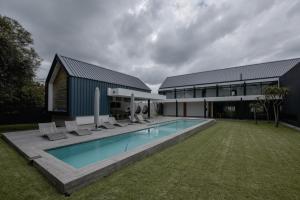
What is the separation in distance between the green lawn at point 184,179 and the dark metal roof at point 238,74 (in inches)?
761

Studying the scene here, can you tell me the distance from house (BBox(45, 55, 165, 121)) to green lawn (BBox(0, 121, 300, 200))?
7.26 m

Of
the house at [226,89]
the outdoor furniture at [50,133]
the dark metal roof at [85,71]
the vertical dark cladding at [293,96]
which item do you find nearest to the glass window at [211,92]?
the house at [226,89]

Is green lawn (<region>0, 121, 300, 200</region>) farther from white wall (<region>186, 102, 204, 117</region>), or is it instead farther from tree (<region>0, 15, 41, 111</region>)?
white wall (<region>186, 102, 204, 117</region>)

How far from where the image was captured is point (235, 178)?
151 inches

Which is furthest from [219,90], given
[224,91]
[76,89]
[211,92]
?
[76,89]

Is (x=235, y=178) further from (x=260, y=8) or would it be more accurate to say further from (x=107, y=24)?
(x=107, y=24)

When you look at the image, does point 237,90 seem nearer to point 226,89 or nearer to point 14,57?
point 226,89

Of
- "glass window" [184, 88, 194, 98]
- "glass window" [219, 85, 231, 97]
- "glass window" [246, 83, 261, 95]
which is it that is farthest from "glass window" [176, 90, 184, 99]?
"glass window" [246, 83, 261, 95]

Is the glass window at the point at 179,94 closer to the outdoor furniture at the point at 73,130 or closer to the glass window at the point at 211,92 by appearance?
the glass window at the point at 211,92

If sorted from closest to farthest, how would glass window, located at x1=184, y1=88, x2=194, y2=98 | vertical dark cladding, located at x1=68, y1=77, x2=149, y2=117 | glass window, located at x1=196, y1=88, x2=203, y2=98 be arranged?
vertical dark cladding, located at x1=68, y1=77, x2=149, y2=117 < glass window, located at x1=196, y1=88, x2=203, y2=98 < glass window, located at x1=184, y1=88, x2=194, y2=98

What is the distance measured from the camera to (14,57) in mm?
9664

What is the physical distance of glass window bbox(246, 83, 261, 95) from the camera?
2032cm

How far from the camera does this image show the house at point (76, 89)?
40.3 ft

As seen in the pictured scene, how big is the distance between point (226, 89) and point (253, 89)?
348 cm
